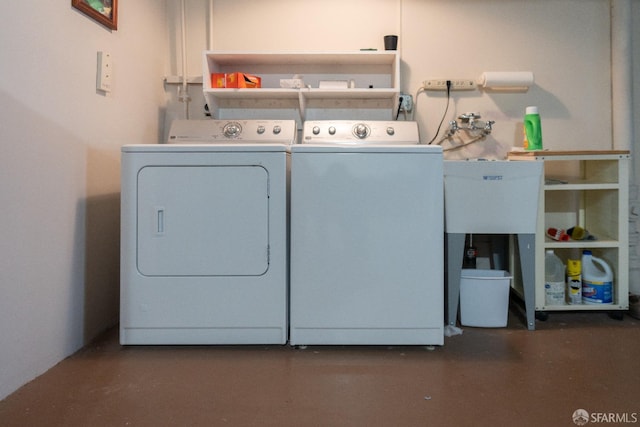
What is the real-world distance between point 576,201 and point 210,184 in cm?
206

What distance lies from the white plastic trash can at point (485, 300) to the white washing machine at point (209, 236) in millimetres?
885

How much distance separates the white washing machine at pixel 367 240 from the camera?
170cm

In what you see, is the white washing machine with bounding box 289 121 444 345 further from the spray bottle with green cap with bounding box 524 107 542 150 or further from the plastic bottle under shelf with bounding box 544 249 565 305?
the spray bottle with green cap with bounding box 524 107 542 150

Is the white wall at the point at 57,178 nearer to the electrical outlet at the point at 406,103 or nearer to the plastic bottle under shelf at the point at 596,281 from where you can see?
the electrical outlet at the point at 406,103

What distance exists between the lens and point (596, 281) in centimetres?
212

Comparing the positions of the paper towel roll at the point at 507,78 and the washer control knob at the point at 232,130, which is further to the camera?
the paper towel roll at the point at 507,78

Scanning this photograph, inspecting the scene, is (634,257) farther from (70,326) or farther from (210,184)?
(70,326)

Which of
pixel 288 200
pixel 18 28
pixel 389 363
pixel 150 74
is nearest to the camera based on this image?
pixel 18 28

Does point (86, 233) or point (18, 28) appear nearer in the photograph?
point (18, 28)

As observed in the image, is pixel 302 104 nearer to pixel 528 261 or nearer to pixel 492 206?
pixel 492 206

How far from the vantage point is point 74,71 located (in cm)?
168

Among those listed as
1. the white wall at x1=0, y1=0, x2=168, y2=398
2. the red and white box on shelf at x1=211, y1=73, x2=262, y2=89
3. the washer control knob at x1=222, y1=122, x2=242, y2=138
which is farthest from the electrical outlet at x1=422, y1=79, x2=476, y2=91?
the white wall at x1=0, y1=0, x2=168, y2=398

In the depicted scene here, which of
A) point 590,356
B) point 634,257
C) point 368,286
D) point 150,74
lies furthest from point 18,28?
point 634,257

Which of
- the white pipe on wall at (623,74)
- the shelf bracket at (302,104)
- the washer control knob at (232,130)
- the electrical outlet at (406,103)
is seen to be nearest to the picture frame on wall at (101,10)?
the washer control knob at (232,130)
